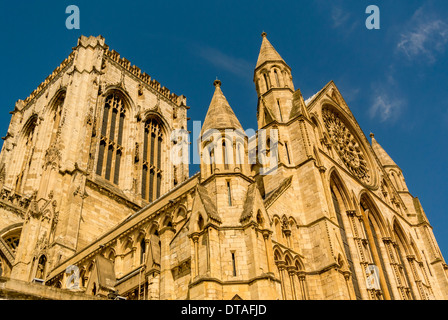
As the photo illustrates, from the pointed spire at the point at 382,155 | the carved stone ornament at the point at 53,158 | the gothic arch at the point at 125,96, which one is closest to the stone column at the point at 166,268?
the carved stone ornament at the point at 53,158

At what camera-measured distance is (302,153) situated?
66.9ft

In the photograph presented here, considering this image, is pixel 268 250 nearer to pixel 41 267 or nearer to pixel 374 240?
pixel 374 240

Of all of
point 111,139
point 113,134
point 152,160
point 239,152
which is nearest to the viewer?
point 239,152

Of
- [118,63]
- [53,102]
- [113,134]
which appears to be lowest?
[113,134]

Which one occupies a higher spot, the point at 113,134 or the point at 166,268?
the point at 113,134

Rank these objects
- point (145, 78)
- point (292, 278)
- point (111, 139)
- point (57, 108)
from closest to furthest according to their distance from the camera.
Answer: point (292, 278), point (111, 139), point (57, 108), point (145, 78)

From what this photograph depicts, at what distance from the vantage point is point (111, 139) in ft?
130

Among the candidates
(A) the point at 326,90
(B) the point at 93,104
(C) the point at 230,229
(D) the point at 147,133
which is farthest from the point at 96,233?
(C) the point at 230,229

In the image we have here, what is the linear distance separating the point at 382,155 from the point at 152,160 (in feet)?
66.1

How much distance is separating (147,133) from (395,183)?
74.8ft

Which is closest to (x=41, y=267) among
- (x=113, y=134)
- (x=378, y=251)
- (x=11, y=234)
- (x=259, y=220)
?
(x=11, y=234)

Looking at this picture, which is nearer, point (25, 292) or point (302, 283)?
point (25, 292)

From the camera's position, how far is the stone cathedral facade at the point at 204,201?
1403 cm
